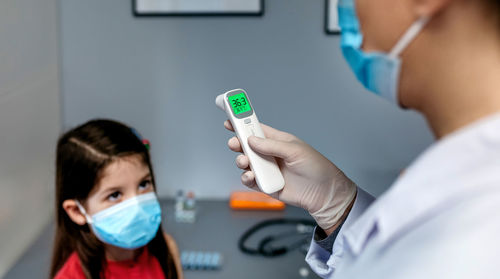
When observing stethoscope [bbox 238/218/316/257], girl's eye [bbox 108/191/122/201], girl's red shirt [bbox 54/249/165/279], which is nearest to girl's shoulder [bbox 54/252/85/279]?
girl's red shirt [bbox 54/249/165/279]

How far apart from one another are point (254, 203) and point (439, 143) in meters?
1.24

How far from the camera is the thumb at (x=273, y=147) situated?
2.46 ft

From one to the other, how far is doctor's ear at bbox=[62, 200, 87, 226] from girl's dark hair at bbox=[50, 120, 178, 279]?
0.05 feet

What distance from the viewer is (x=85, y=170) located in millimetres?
1021

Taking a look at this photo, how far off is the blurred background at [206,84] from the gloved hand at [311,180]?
776 millimetres

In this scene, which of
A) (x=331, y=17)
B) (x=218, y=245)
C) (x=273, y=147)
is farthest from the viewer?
(x=331, y=17)

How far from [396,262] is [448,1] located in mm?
220

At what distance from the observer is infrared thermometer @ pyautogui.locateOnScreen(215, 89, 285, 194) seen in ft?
2.48

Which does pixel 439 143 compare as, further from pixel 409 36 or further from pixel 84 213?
pixel 84 213

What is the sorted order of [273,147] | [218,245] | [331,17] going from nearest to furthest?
1. [273,147]
2. [218,245]
3. [331,17]

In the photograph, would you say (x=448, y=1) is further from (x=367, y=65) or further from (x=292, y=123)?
(x=292, y=123)

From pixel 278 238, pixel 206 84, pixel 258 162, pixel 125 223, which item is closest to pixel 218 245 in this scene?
pixel 278 238

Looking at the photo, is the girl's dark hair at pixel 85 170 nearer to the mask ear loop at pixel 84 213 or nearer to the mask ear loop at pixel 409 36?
the mask ear loop at pixel 84 213

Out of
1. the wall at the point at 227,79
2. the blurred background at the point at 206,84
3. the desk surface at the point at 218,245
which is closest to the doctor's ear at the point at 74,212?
the desk surface at the point at 218,245
